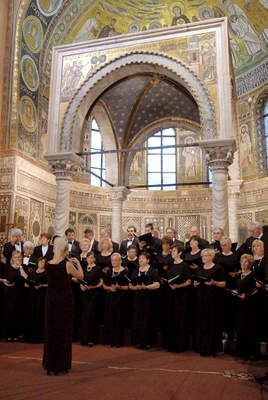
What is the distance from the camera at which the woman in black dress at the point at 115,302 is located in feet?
21.5

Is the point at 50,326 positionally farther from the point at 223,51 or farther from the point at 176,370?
the point at 223,51

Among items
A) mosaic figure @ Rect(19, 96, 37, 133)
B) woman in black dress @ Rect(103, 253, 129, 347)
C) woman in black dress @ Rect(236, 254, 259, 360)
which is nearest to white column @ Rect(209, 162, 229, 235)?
woman in black dress @ Rect(103, 253, 129, 347)

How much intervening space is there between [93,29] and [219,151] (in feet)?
29.3

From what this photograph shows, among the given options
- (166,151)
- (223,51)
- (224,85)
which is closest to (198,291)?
(224,85)

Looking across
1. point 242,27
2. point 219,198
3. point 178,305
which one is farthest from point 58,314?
point 242,27

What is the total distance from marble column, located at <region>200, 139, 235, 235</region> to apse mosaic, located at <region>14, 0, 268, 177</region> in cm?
638

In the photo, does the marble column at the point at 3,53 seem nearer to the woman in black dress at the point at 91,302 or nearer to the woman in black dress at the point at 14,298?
the woman in black dress at the point at 14,298

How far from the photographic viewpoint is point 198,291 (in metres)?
6.12

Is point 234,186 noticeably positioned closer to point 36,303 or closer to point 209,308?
point 209,308

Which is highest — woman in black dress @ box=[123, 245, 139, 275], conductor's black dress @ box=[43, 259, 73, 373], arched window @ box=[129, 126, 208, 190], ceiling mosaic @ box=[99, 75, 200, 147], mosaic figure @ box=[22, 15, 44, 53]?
mosaic figure @ box=[22, 15, 44, 53]

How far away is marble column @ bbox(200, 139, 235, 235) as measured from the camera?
9594mm

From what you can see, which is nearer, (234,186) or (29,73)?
(29,73)

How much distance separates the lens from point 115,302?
21.9 feet

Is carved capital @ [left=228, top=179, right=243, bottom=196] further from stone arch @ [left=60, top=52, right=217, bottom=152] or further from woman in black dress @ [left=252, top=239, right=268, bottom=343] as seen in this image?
woman in black dress @ [left=252, top=239, right=268, bottom=343]
